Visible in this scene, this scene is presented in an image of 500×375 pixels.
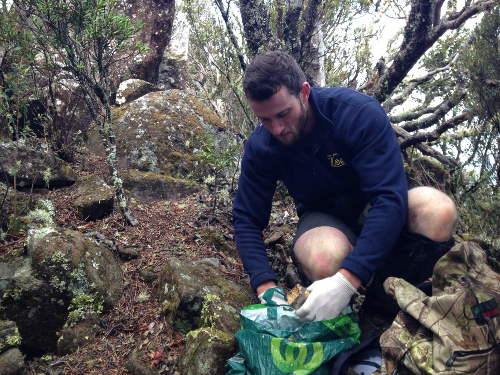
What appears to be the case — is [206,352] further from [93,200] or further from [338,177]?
[93,200]

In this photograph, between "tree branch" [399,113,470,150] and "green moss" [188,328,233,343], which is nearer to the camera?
"green moss" [188,328,233,343]

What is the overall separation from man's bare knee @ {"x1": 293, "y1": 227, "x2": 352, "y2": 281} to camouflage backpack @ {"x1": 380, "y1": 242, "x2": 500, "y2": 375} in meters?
0.47

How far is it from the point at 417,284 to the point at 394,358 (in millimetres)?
758

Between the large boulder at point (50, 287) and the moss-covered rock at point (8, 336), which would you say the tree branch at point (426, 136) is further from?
the moss-covered rock at point (8, 336)

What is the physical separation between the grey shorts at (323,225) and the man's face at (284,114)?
0.60 meters

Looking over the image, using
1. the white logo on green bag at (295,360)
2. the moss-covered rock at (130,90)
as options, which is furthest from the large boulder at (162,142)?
the white logo on green bag at (295,360)

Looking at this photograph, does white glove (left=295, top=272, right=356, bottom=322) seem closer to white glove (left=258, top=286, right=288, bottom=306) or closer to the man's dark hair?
white glove (left=258, top=286, right=288, bottom=306)

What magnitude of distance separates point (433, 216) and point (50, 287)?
257 centimetres

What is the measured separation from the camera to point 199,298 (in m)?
2.33

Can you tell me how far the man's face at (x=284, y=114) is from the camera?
2.27m

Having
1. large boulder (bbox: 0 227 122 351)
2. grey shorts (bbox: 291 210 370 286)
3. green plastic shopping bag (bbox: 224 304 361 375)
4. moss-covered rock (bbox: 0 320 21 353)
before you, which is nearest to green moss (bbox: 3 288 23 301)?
large boulder (bbox: 0 227 122 351)

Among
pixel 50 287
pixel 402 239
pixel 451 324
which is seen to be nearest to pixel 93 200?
pixel 50 287

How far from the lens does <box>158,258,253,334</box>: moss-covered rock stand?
7.30 feet

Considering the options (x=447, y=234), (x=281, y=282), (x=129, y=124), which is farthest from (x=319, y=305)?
(x=129, y=124)
